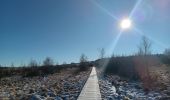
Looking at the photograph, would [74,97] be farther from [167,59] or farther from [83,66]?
[167,59]

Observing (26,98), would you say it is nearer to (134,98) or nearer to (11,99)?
(11,99)

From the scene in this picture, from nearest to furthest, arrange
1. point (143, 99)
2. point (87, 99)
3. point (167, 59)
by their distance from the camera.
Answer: point (87, 99) → point (143, 99) → point (167, 59)

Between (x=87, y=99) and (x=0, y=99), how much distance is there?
19.1ft

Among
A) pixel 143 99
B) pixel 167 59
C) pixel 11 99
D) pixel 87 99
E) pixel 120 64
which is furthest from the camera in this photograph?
pixel 167 59

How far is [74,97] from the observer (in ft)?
62.3

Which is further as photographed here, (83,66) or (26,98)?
(83,66)

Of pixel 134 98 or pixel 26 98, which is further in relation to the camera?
pixel 134 98

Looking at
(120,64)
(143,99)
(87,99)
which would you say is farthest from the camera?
(120,64)

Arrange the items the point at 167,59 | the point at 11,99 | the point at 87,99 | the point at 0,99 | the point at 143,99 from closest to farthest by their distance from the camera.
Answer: the point at 0,99 → the point at 11,99 → the point at 87,99 → the point at 143,99 → the point at 167,59

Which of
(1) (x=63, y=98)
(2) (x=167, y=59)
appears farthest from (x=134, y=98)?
(2) (x=167, y=59)

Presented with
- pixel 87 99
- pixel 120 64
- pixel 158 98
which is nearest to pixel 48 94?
pixel 87 99

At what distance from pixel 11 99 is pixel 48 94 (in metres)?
3.96

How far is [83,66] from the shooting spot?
2980 inches

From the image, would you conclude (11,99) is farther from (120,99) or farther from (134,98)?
(134,98)
